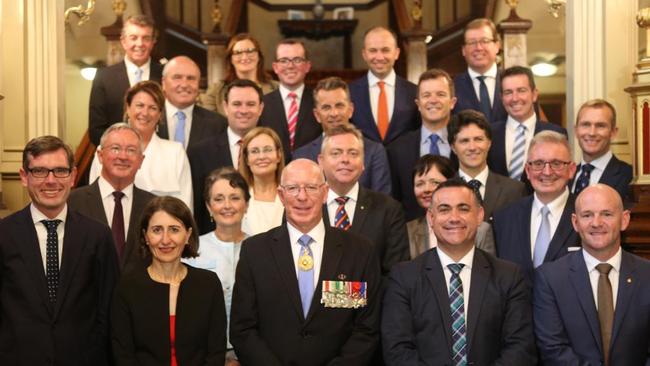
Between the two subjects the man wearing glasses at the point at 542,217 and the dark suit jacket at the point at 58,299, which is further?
the man wearing glasses at the point at 542,217

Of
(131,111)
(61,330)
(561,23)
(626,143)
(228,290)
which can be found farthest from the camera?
(561,23)

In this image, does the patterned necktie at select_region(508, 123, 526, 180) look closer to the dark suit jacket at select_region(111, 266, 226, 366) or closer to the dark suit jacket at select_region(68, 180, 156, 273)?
the dark suit jacket at select_region(68, 180, 156, 273)

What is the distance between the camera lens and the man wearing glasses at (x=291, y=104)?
725 centimetres

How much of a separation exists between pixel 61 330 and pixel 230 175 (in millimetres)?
1177

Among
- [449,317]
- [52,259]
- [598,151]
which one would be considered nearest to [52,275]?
[52,259]

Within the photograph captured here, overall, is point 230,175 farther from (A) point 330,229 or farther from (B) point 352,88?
(B) point 352,88

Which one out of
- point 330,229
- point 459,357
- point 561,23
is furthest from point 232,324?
point 561,23

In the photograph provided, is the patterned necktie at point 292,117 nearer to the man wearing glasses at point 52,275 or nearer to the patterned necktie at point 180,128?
the patterned necktie at point 180,128

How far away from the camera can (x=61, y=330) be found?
16.8 feet

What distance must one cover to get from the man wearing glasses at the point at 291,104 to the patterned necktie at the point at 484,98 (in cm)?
101

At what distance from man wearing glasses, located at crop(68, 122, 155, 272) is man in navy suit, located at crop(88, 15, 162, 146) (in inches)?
56.7

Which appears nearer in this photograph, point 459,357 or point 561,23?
point 459,357

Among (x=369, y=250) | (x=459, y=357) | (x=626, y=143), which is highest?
(x=626, y=143)

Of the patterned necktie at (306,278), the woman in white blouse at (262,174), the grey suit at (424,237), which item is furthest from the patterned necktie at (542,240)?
the woman in white blouse at (262,174)
